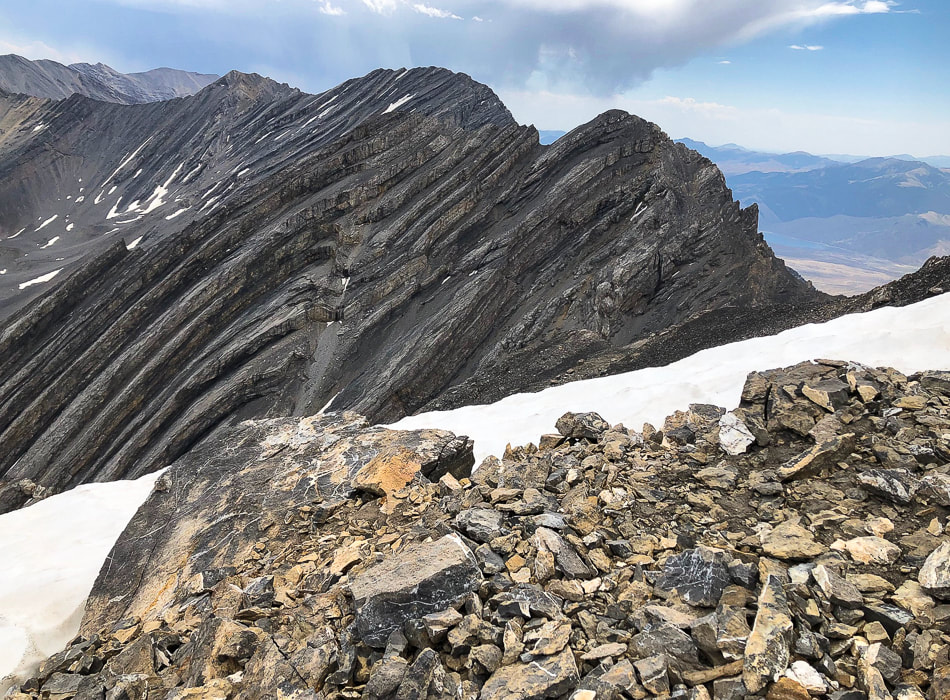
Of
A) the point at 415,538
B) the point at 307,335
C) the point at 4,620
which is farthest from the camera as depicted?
the point at 307,335

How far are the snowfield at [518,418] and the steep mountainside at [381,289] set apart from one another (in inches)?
302

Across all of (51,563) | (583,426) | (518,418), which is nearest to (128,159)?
(51,563)

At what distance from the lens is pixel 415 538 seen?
7.38 metres

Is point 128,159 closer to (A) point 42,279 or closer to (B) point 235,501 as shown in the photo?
(A) point 42,279

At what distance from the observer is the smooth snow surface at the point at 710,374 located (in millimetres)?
14469

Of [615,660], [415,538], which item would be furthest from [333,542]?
[615,660]

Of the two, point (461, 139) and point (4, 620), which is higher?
point (461, 139)

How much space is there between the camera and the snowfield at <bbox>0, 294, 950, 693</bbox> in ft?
35.9

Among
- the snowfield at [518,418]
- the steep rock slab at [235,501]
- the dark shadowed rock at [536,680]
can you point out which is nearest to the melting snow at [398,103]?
the snowfield at [518,418]

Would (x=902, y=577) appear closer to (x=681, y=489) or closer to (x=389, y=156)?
(x=681, y=489)

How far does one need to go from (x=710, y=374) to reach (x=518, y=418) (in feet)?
23.7

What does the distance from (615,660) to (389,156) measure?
4435 cm

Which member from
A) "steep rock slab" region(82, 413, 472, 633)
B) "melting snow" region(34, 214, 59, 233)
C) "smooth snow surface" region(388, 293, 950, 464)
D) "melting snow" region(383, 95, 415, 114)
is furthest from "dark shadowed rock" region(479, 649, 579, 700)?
"melting snow" region(34, 214, 59, 233)

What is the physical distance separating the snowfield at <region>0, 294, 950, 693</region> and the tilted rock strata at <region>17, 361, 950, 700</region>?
5.34ft
